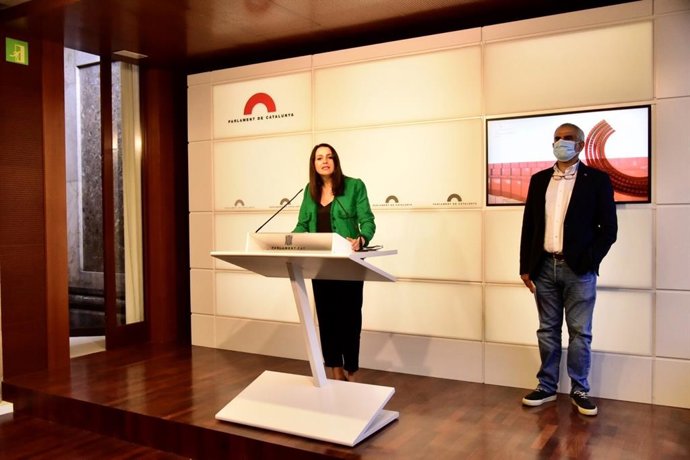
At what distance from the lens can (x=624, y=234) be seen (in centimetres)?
373

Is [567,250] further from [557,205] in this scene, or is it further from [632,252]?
[632,252]

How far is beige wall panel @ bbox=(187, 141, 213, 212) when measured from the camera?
17.7ft

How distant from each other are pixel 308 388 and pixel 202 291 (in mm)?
2459

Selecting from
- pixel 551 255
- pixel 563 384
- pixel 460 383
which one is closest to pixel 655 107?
pixel 551 255

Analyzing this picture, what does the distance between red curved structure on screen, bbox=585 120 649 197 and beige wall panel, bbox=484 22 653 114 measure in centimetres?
19

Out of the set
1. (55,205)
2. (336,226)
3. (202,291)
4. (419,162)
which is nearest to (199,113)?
(55,205)

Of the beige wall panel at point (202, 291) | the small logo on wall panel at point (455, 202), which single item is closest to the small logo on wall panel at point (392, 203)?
the small logo on wall panel at point (455, 202)

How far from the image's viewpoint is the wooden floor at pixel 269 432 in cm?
298

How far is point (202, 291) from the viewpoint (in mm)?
5473

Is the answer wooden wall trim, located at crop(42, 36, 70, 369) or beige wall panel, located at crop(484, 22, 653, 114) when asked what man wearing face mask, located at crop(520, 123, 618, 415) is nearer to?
beige wall panel, located at crop(484, 22, 653, 114)

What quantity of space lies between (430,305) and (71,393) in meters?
2.52

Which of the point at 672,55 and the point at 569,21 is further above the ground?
the point at 569,21

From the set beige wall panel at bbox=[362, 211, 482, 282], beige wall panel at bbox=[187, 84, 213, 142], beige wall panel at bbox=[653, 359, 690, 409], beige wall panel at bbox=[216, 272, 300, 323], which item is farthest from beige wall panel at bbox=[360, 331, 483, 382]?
beige wall panel at bbox=[187, 84, 213, 142]

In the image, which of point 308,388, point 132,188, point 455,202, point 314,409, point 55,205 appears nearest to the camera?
point 314,409
